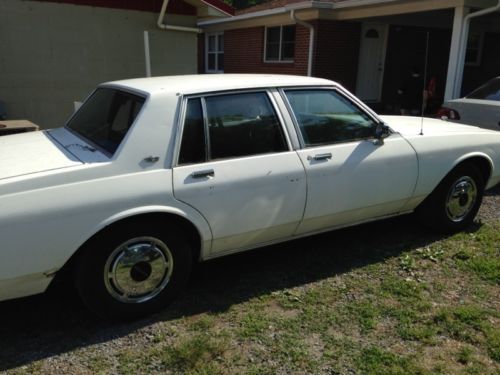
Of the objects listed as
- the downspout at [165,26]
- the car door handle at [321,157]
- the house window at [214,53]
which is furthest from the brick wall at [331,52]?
the car door handle at [321,157]

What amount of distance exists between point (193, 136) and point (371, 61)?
13061mm

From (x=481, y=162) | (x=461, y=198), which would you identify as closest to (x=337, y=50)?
(x=481, y=162)

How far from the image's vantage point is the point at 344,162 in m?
3.94

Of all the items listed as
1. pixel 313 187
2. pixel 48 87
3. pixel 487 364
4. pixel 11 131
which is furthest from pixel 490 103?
pixel 48 87

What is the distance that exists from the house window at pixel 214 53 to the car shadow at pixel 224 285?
652 inches

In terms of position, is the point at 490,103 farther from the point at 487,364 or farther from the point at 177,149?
the point at 177,149

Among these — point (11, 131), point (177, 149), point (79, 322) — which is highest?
point (177, 149)

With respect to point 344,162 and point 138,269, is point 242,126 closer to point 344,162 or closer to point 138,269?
point 344,162

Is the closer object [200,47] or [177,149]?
[177,149]

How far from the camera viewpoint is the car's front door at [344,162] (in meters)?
3.85

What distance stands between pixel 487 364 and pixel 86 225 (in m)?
2.53

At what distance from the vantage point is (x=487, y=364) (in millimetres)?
2986

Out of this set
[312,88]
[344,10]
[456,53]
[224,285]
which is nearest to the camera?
[224,285]

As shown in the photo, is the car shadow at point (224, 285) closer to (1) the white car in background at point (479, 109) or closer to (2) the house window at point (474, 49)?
(1) the white car in background at point (479, 109)
